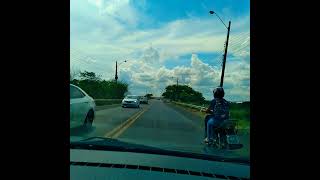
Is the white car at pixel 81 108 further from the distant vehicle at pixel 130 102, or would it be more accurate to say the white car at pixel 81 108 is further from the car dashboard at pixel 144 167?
the distant vehicle at pixel 130 102

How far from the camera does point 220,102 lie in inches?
432

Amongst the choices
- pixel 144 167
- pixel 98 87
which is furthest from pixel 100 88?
pixel 144 167

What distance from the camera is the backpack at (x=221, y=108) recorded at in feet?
35.7

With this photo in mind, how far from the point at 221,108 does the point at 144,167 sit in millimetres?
6498

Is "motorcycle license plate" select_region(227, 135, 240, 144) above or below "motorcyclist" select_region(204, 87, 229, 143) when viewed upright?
below

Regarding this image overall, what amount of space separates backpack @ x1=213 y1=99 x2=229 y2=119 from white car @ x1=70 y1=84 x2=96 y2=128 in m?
5.09

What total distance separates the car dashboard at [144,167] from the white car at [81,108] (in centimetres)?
950

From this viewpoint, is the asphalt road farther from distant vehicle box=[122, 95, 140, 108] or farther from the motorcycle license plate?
distant vehicle box=[122, 95, 140, 108]

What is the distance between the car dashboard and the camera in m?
4.27

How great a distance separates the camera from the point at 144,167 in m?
4.63

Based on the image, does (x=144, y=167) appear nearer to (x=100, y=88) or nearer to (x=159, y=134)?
(x=159, y=134)

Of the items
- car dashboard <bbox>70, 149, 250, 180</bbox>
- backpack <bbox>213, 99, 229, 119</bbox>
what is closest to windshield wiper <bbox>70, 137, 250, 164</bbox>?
car dashboard <bbox>70, 149, 250, 180</bbox>

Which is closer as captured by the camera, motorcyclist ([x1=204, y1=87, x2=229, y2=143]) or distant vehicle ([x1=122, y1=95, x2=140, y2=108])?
motorcyclist ([x1=204, y1=87, x2=229, y2=143])
